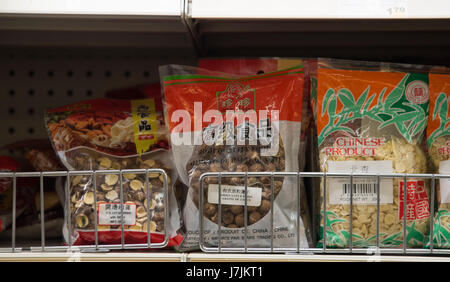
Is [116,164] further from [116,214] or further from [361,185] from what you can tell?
[361,185]

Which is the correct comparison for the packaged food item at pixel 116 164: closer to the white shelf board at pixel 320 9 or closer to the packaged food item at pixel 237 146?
the packaged food item at pixel 237 146

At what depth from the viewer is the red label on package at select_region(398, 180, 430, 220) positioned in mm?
788

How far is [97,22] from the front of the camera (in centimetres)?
85

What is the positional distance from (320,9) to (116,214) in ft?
1.83

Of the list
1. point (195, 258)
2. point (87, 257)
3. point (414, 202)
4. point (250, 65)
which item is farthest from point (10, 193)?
point (414, 202)

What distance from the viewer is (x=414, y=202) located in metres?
0.79

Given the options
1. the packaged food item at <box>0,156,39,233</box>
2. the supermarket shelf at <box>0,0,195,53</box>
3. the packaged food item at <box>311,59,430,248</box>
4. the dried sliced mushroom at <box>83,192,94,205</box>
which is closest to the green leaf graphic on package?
the packaged food item at <box>311,59,430,248</box>

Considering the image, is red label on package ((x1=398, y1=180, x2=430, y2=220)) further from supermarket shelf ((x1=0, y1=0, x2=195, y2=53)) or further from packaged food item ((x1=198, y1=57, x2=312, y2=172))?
supermarket shelf ((x1=0, y1=0, x2=195, y2=53))

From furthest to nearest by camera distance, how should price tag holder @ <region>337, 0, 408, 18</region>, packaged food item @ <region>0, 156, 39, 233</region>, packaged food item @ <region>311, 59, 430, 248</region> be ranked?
packaged food item @ <region>0, 156, 39, 233</region> < packaged food item @ <region>311, 59, 430, 248</region> < price tag holder @ <region>337, 0, 408, 18</region>

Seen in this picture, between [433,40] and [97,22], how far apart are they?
2.60 ft

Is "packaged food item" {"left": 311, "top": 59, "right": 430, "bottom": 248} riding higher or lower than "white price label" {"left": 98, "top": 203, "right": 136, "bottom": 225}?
higher

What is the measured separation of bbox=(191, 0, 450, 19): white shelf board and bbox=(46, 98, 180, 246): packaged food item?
0.32 m

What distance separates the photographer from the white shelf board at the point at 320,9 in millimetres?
684

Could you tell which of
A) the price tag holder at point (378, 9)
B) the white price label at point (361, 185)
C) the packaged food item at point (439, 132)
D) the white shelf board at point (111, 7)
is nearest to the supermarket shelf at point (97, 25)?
the white shelf board at point (111, 7)
